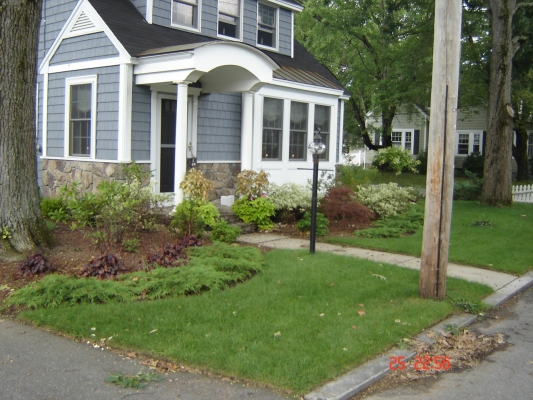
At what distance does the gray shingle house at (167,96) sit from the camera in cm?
1136

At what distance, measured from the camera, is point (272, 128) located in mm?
14414

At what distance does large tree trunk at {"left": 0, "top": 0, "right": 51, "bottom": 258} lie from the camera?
25.4 ft

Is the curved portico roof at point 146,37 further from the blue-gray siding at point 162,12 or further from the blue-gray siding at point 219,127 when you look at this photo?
the blue-gray siding at point 219,127

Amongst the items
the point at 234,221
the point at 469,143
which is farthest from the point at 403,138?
the point at 234,221

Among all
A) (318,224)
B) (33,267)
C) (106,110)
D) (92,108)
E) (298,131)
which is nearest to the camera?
(33,267)

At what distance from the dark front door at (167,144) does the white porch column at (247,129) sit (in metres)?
1.54

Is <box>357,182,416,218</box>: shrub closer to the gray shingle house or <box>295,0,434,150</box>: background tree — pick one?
the gray shingle house

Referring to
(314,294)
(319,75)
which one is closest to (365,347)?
(314,294)

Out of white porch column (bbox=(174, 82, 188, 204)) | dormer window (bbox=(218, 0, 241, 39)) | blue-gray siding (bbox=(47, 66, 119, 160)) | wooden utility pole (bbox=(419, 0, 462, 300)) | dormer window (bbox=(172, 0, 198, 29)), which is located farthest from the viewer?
dormer window (bbox=(218, 0, 241, 39))

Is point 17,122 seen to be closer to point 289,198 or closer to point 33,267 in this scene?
point 33,267

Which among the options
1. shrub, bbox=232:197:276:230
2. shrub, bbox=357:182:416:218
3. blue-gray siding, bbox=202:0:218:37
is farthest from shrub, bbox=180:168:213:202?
blue-gray siding, bbox=202:0:218:37

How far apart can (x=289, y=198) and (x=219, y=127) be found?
9.05 feet

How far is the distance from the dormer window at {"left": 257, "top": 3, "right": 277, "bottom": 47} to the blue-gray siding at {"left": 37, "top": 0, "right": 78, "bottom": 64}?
5.24 metres

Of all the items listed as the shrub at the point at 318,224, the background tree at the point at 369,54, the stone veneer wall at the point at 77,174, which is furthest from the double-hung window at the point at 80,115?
the background tree at the point at 369,54
